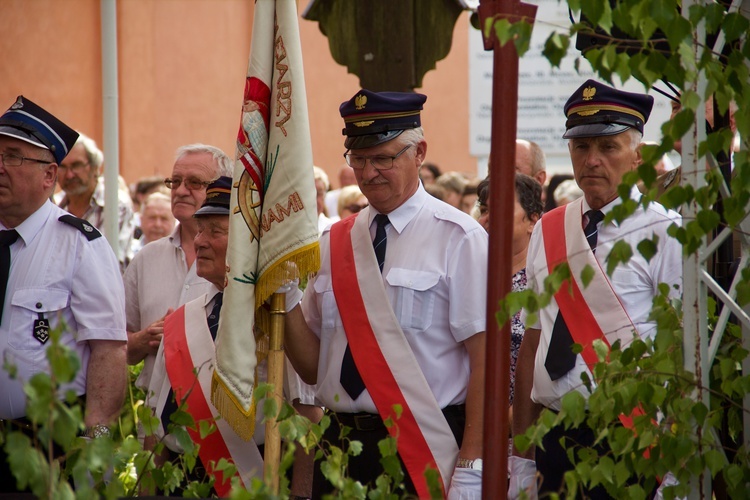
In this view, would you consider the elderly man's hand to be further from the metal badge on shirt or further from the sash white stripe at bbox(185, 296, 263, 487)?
the metal badge on shirt

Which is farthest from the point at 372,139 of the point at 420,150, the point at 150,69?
the point at 150,69

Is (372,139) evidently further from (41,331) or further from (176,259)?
(176,259)

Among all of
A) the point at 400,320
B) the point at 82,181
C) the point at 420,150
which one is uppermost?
the point at 82,181

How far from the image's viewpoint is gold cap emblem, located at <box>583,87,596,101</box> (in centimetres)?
382

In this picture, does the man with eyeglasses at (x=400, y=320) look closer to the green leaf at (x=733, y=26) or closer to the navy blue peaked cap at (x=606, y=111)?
the navy blue peaked cap at (x=606, y=111)

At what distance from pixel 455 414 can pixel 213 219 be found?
113 centimetres

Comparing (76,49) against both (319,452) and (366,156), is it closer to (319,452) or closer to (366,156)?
(366,156)

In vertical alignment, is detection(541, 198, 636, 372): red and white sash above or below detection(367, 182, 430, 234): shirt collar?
below

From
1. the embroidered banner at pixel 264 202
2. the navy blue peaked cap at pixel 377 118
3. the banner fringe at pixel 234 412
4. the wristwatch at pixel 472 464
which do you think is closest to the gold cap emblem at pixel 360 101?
the navy blue peaked cap at pixel 377 118

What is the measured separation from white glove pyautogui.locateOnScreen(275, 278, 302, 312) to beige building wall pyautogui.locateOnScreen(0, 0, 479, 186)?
8.56m

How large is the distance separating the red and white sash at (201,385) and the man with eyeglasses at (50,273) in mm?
195

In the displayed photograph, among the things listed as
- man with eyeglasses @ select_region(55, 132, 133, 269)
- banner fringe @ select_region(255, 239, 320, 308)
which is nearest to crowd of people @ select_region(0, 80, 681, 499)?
banner fringe @ select_region(255, 239, 320, 308)

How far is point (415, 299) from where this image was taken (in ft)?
12.1

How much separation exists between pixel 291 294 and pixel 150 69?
1012 centimetres
